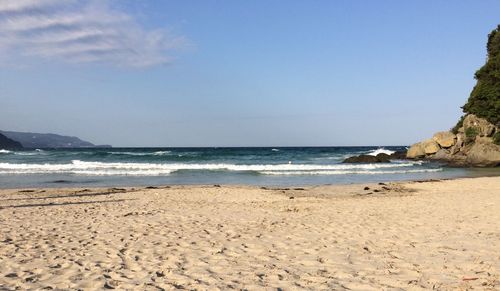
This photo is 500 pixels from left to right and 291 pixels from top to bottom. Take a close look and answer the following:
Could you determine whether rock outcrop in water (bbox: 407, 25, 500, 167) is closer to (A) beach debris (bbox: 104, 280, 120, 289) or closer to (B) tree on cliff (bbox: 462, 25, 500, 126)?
(B) tree on cliff (bbox: 462, 25, 500, 126)

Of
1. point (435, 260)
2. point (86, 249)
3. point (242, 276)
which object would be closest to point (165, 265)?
point (242, 276)

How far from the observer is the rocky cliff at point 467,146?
1459 inches

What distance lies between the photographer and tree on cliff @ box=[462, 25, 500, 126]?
37438mm

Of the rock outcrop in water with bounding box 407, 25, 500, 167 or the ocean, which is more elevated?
the rock outcrop in water with bounding box 407, 25, 500, 167

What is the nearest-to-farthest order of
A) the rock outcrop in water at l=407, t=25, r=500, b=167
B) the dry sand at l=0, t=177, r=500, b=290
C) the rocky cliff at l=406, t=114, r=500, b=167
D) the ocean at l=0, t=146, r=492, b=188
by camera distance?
the dry sand at l=0, t=177, r=500, b=290 < the ocean at l=0, t=146, r=492, b=188 < the rocky cliff at l=406, t=114, r=500, b=167 < the rock outcrop in water at l=407, t=25, r=500, b=167

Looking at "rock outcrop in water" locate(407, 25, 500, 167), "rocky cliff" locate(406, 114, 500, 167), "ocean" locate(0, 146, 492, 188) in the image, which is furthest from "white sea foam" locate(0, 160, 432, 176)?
"rock outcrop in water" locate(407, 25, 500, 167)

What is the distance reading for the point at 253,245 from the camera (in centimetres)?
736

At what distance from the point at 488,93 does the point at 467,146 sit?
595cm

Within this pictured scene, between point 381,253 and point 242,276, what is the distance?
2.53 metres

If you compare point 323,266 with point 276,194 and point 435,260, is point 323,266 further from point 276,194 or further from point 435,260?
point 276,194

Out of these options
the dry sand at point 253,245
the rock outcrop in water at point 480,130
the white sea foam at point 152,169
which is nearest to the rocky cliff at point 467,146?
the rock outcrop in water at point 480,130

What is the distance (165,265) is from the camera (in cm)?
598

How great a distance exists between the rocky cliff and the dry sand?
87.0 ft

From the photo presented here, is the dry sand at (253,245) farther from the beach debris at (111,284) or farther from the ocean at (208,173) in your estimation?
the ocean at (208,173)
